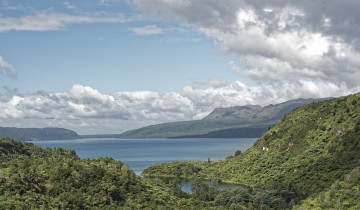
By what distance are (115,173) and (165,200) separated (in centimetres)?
1765

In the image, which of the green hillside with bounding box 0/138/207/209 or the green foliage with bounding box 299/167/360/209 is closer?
the green hillside with bounding box 0/138/207/209

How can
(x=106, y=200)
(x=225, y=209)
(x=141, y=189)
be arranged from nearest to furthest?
(x=106, y=200), (x=141, y=189), (x=225, y=209)

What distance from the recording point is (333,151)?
194375 millimetres

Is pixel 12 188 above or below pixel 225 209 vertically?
above

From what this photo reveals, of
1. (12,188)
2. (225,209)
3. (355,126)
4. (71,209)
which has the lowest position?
(225,209)

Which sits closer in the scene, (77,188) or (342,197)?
(77,188)

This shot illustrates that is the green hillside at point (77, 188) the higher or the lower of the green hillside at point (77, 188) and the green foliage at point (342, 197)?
the higher

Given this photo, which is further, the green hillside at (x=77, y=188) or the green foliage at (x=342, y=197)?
the green foliage at (x=342, y=197)

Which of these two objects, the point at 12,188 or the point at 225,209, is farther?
the point at 225,209

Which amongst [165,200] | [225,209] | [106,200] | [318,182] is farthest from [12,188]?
[318,182]

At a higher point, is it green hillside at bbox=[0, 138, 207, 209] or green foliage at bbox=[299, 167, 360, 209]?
green hillside at bbox=[0, 138, 207, 209]

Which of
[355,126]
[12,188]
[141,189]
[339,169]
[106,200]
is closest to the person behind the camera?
[12,188]

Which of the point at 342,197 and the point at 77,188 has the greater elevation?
the point at 77,188

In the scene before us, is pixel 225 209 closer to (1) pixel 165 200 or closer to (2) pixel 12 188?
(1) pixel 165 200
